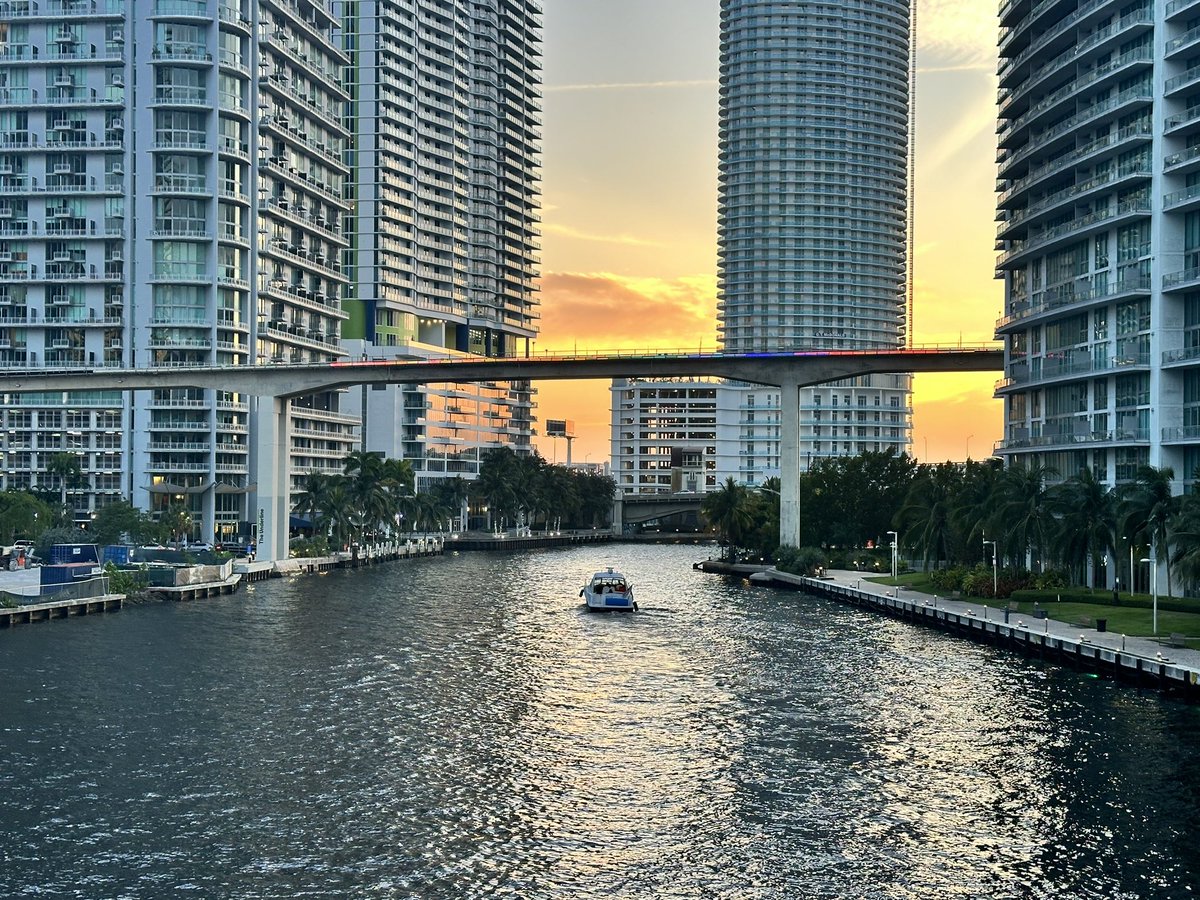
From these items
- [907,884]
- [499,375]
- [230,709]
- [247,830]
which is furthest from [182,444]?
[907,884]

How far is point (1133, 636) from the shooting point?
83812 mm

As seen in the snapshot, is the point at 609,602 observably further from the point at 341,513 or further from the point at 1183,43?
the point at 341,513

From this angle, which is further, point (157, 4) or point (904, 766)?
point (157, 4)

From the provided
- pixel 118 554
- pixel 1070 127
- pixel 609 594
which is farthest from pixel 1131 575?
pixel 118 554

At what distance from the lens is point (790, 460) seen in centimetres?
16075

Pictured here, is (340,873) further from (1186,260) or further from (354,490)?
(354,490)

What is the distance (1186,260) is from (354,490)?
12035 centimetres

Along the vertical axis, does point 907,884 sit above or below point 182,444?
below

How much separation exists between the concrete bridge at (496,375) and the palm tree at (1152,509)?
6429cm

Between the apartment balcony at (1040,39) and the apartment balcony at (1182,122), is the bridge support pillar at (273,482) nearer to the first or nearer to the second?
the apartment balcony at (1040,39)

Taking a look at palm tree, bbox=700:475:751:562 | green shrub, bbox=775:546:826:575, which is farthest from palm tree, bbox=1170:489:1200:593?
palm tree, bbox=700:475:751:562

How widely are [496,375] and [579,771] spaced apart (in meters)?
117

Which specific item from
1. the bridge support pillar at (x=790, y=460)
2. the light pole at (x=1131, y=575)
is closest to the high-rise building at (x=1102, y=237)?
the light pole at (x=1131, y=575)

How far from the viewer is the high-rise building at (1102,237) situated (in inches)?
4407
